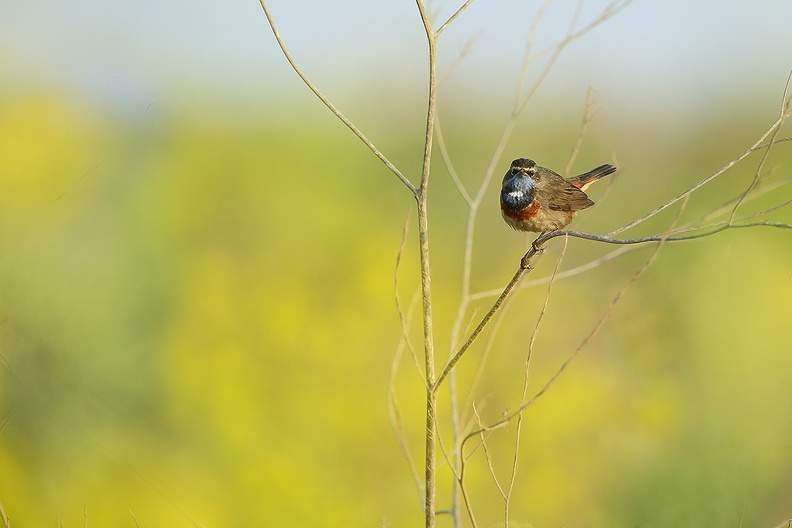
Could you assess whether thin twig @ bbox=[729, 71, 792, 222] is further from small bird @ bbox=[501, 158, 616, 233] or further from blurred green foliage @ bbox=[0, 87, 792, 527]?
blurred green foliage @ bbox=[0, 87, 792, 527]

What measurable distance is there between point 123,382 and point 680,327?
12280 millimetres

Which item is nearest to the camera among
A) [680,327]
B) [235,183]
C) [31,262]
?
[31,262]

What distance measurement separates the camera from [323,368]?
48.8 feet

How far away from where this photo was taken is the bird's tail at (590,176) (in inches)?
169

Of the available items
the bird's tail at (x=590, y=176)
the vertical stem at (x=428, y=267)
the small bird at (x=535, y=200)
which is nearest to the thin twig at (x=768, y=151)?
the vertical stem at (x=428, y=267)

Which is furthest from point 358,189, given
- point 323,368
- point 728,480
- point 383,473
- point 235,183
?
point 728,480

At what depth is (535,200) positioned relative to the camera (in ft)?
11.7

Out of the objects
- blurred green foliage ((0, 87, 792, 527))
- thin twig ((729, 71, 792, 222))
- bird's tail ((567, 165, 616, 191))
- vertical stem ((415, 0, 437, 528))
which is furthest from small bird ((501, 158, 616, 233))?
blurred green foliage ((0, 87, 792, 527))

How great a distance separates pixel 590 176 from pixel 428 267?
249 cm

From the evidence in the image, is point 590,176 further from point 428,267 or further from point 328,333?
point 328,333

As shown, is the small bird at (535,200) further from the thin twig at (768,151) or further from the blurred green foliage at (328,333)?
the blurred green foliage at (328,333)

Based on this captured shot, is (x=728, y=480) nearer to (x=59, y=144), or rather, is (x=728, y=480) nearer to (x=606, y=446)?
(x=606, y=446)

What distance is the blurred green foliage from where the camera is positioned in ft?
40.9

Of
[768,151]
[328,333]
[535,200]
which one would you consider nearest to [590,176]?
[535,200]
